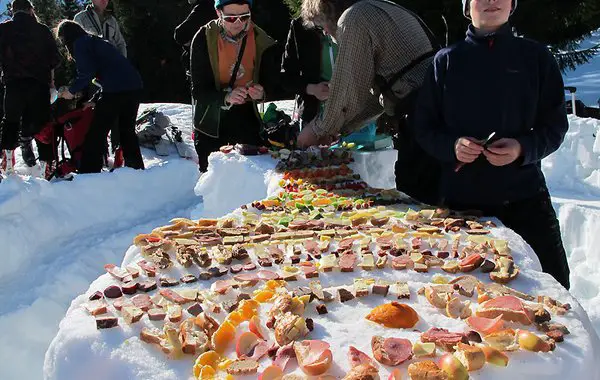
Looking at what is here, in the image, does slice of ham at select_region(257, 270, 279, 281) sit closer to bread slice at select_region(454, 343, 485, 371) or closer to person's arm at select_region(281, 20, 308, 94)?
bread slice at select_region(454, 343, 485, 371)

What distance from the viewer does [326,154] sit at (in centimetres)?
304

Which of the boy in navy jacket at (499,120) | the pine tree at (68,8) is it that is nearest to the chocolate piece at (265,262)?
the boy in navy jacket at (499,120)

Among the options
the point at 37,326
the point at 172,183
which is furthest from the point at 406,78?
the point at 172,183

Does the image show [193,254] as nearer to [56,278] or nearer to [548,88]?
[548,88]

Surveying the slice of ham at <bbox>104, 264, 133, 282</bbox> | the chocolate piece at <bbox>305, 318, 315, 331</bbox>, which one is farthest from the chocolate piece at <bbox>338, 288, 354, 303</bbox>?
the slice of ham at <bbox>104, 264, 133, 282</bbox>

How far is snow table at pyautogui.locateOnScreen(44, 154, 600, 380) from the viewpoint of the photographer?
121 cm

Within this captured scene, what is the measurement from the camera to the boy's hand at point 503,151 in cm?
193

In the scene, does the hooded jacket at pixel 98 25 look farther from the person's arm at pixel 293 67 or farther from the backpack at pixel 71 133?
the person's arm at pixel 293 67

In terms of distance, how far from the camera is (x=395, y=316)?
137 centimetres

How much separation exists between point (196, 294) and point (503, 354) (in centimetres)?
72

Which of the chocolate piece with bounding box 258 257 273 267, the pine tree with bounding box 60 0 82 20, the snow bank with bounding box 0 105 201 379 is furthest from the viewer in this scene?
the pine tree with bounding box 60 0 82 20

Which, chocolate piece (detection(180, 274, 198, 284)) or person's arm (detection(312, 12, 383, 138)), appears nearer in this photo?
chocolate piece (detection(180, 274, 198, 284))

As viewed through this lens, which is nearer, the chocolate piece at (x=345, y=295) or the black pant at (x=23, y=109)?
the chocolate piece at (x=345, y=295)

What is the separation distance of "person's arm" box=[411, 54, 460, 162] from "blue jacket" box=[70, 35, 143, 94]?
3815mm
